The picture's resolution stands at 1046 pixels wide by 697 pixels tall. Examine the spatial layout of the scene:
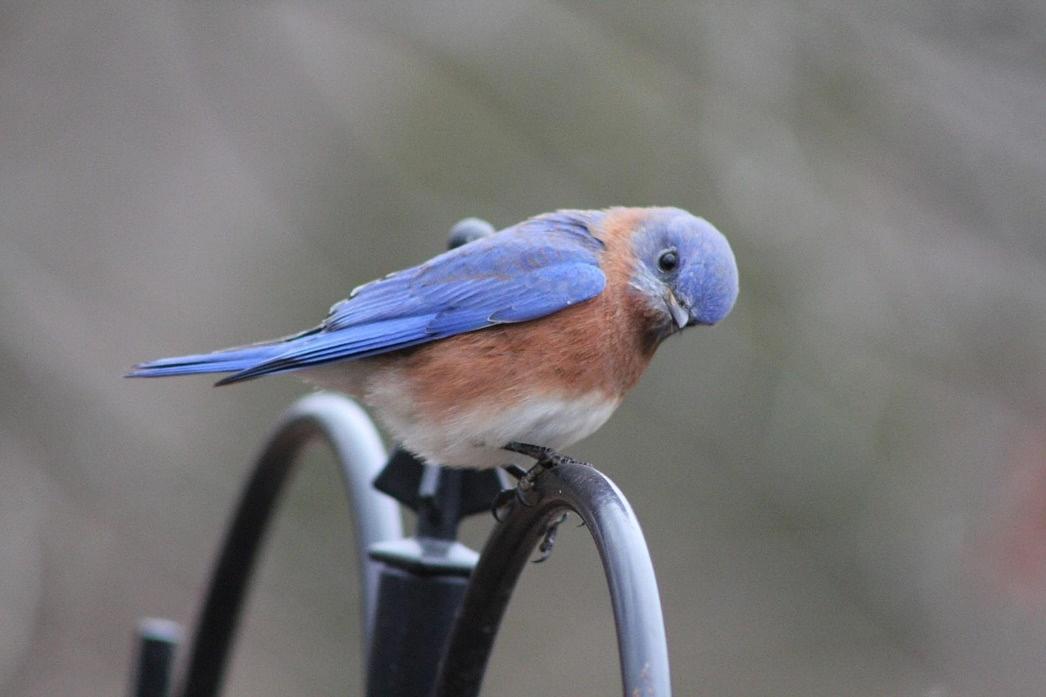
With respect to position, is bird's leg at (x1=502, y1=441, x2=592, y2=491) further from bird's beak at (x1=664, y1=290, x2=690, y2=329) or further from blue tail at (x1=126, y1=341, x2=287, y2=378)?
blue tail at (x1=126, y1=341, x2=287, y2=378)

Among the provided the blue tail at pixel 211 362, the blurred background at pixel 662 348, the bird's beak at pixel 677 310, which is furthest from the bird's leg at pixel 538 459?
the blurred background at pixel 662 348

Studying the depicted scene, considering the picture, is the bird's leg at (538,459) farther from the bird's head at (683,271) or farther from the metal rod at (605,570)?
the bird's head at (683,271)

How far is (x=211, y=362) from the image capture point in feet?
9.07

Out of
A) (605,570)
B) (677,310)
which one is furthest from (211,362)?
(605,570)

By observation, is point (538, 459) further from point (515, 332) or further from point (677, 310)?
point (677, 310)

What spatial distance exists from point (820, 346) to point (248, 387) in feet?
9.93

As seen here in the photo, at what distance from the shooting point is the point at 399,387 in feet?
9.69

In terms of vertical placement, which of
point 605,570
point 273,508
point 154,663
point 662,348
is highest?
point 662,348

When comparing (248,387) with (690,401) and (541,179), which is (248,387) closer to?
(541,179)

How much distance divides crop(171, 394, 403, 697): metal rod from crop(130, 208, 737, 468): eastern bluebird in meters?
0.12

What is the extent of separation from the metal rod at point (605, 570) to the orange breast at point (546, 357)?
45 centimetres

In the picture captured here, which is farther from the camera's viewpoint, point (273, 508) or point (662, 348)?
point (662, 348)

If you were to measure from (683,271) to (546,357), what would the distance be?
1.11 ft

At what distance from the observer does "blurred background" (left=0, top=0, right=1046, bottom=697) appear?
4.55 meters
